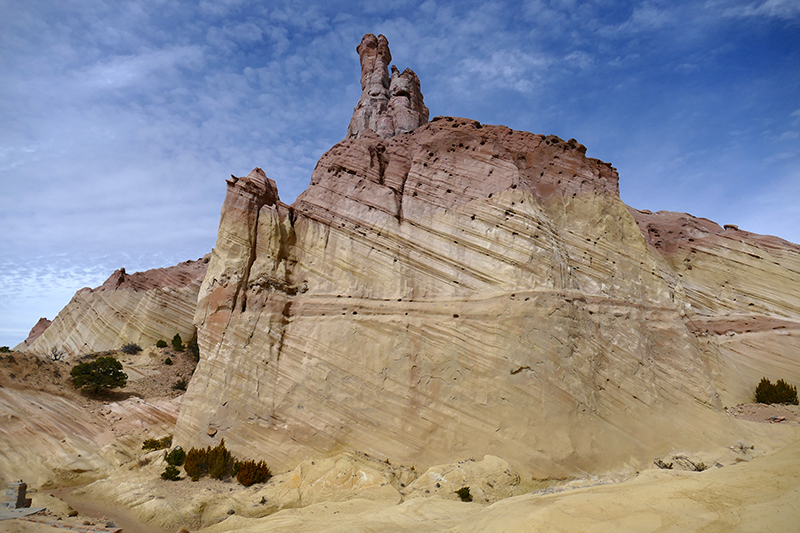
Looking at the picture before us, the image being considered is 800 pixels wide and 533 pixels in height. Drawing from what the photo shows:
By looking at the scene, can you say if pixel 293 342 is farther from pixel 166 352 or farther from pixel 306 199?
pixel 166 352

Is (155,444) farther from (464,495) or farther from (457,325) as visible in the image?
(457,325)

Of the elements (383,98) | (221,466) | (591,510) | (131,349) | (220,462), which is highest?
(383,98)

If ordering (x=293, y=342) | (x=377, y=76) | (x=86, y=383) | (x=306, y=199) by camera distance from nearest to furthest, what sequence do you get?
(x=293, y=342), (x=306, y=199), (x=86, y=383), (x=377, y=76)

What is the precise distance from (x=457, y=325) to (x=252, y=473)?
8437 mm

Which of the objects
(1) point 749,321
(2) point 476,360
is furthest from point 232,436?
(1) point 749,321

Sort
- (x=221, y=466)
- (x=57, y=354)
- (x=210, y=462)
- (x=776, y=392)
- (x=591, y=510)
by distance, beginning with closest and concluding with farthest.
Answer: (x=591, y=510)
(x=221, y=466)
(x=210, y=462)
(x=776, y=392)
(x=57, y=354)

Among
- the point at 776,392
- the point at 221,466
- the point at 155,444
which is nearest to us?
the point at 221,466

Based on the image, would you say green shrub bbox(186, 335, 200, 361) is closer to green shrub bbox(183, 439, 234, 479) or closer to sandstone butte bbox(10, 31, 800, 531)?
sandstone butte bbox(10, 31, 800, 531)

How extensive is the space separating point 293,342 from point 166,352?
738 inches

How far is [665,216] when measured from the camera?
29.9 metres

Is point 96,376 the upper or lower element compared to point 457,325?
lower

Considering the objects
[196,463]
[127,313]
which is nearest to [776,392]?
[196,463]

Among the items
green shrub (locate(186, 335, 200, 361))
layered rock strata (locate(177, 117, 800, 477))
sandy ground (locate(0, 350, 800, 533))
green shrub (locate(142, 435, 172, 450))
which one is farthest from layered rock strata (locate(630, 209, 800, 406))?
green shrub (locate(186, 335, 200, 361))

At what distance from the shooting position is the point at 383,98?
3609 centimetres
